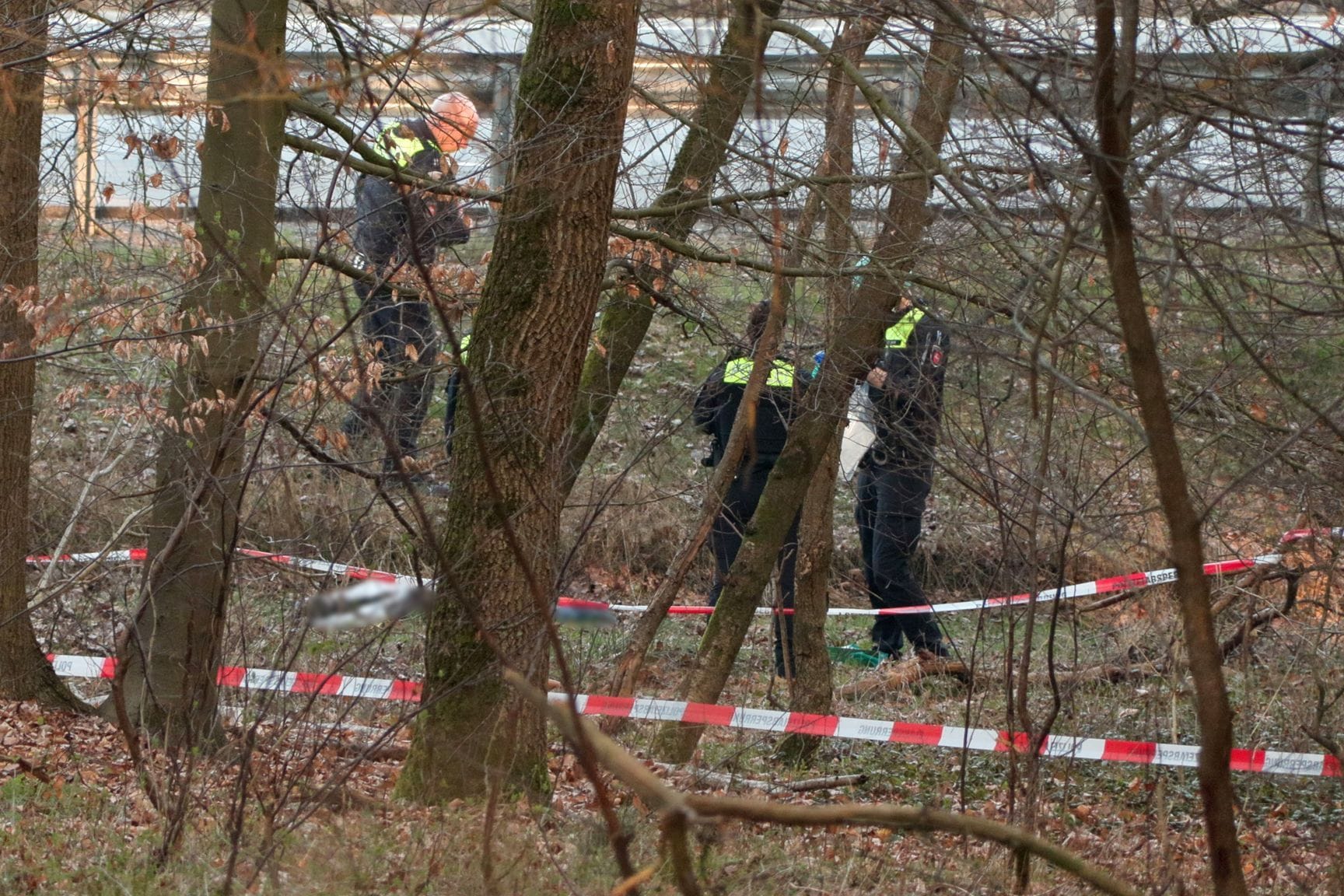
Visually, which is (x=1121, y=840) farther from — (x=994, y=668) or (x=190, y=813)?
(x=190, y=813)

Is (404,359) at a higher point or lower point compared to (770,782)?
higher

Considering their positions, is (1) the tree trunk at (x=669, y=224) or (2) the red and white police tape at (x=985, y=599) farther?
(1) the tree trunk at (x=669, y=224)

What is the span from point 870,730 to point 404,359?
3367 mm

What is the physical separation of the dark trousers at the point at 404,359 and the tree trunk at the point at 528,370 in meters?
1.44

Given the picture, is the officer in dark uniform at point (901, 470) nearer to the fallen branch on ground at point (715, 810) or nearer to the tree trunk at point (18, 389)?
the tree trunk at point (18, 389)

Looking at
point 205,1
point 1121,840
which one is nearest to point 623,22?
point 205,1

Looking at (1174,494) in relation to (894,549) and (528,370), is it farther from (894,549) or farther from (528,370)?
(894,549)

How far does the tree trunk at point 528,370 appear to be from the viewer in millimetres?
4945

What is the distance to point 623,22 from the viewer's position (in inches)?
203

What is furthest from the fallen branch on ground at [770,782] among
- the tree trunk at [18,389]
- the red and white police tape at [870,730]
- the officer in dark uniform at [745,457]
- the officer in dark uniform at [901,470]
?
the tree trunk at [18,389]

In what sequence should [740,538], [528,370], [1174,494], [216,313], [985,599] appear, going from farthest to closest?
1. [740,538]
2. [216,313]
3. [985,599]
4. [528,370]
5. [1174,494]

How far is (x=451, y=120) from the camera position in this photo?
655cm

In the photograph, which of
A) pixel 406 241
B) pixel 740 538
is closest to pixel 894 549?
pixel 740 538

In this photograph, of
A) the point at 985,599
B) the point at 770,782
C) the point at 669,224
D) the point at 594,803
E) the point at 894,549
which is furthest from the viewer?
the point at 894,549
